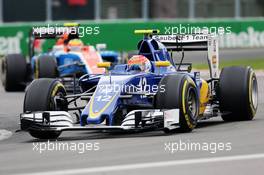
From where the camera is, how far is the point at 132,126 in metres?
12.0

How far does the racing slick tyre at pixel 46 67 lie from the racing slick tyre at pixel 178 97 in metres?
8.89

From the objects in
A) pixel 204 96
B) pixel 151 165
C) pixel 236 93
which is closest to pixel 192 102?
pixel 204 96

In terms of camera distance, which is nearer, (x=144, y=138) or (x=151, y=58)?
(x=144, y=138)

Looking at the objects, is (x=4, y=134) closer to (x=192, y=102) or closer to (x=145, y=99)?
(x=145, y=99)

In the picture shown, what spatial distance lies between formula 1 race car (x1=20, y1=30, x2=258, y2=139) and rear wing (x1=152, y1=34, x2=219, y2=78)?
0.44 metres

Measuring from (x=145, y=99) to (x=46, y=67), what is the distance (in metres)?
8.45

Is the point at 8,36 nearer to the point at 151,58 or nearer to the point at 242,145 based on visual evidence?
the point at 151,58

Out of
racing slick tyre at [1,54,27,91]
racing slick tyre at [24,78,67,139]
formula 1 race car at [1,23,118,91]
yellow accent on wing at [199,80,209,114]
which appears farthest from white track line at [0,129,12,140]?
racing slick tyre at [1,54,27,91]

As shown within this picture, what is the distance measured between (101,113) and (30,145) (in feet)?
3.39

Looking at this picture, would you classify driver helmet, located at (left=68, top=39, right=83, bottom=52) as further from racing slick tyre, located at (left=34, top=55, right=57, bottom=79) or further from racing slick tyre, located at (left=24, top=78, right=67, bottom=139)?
racing slick tyre, located at (left=24, top=78, right=67, bottom=139)

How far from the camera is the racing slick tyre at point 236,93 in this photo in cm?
1378

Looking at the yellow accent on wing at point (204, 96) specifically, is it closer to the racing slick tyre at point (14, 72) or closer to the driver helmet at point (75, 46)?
the driver helmet at point (75, 46)

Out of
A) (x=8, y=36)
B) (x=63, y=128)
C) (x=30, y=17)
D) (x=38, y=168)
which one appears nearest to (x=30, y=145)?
(x=63, y=128)

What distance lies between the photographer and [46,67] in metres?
21.2
